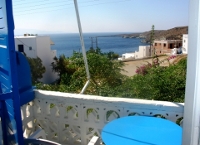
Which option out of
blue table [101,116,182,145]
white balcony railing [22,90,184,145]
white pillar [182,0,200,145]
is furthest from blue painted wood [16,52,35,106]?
white pillar [182,0,200,145]

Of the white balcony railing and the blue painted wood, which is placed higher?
the blue painted wood

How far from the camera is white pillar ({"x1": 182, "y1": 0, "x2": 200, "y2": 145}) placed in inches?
18.2

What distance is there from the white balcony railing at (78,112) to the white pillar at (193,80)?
1.14 m

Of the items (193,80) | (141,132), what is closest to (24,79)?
(141,132)

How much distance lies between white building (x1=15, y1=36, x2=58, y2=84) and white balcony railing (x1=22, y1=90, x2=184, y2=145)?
12.3 meters

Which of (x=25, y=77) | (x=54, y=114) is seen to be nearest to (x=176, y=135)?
(x=54, y=114)

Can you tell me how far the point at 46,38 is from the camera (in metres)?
17.2

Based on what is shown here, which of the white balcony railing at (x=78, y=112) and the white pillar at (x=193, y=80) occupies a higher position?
the white pillar at (x=193, y=80)

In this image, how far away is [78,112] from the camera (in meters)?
1.89

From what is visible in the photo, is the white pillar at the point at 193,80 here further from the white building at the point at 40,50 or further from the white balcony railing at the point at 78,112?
the white building at the point at 40,50

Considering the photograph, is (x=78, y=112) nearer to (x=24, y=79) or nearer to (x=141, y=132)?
(x=24, y=79)

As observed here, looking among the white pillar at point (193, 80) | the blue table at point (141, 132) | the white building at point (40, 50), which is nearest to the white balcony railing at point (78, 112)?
the blue table at point (141, 132)

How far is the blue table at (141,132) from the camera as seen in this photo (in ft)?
4.28

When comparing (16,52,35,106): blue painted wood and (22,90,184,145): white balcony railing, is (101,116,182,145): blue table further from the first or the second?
(16,52,35,106): blue painted wood
